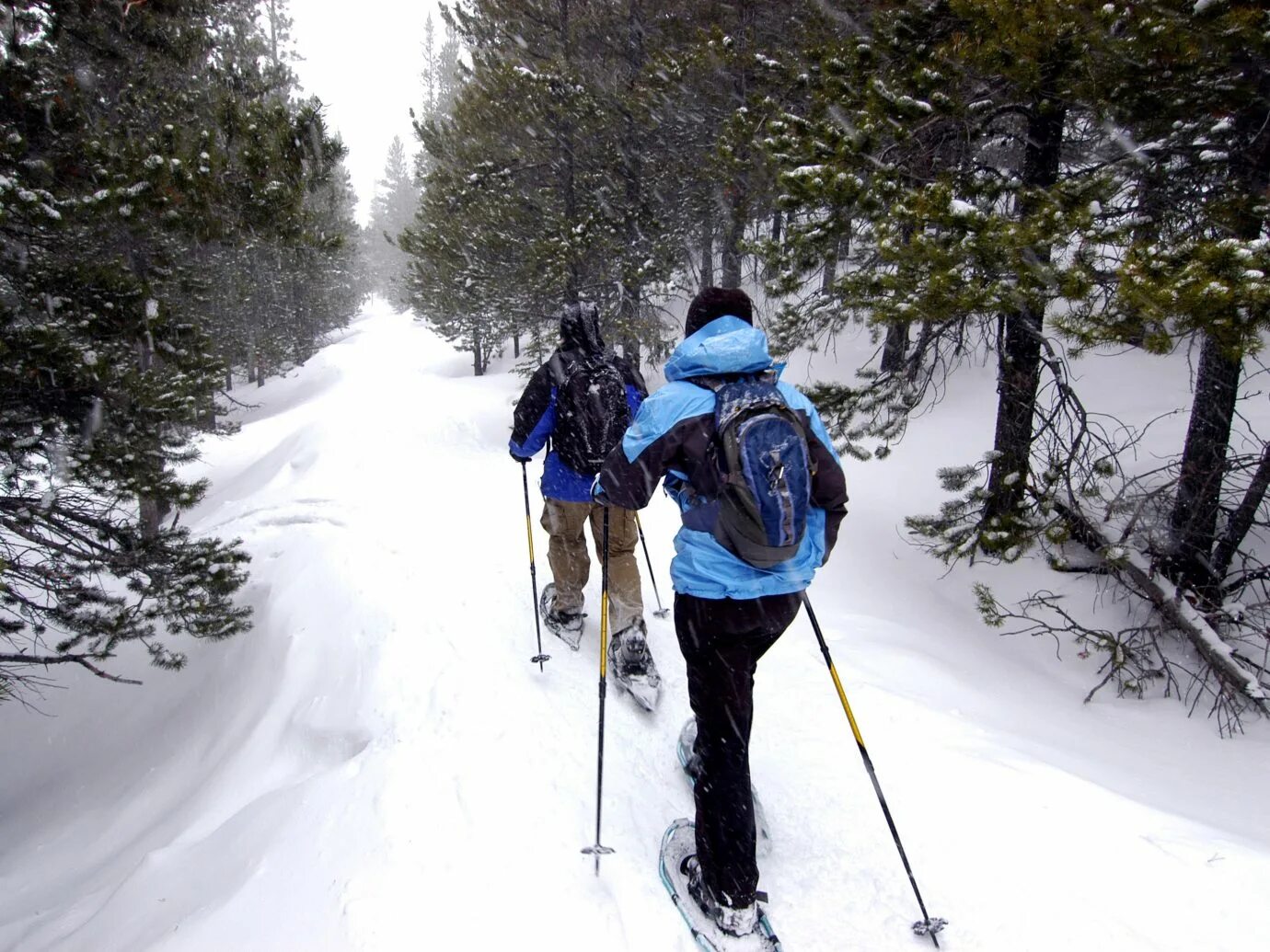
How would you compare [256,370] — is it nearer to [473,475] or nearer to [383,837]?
[473,475]

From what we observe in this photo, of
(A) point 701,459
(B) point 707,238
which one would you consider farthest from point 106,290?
(B) point 707,238

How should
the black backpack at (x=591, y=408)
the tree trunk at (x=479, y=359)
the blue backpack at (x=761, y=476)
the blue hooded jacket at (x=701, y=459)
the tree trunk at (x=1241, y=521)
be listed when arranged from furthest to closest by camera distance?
the tree trunk at (x=479, y=359) → the tree trunk at (x=1241, y=521) → the black backpack at (x=591, y=408) → the blue hooded jacket at (x=701, y=459) → the blue backpack at (x=761, y=476)

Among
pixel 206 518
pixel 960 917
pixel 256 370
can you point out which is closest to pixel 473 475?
pixel 206 518

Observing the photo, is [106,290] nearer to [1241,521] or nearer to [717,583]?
[717,583]

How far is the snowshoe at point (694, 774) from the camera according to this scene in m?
3.20

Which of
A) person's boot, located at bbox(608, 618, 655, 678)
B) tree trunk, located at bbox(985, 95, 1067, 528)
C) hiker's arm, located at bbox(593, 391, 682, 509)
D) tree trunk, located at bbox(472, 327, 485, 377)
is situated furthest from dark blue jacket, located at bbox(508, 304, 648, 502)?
tree trunk, located at bbox(472, 327, 485, 377)

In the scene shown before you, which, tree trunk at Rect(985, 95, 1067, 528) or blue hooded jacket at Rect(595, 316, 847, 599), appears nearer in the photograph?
blue hooded jacket at Rect(595, 316, 847, 599)

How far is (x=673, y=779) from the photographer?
3.67 meters

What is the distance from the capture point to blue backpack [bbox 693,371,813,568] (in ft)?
7.99

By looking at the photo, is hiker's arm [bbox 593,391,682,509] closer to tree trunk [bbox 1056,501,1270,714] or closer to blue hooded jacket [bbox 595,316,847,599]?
blue hooded jacket [bbox 595,316,847,599]

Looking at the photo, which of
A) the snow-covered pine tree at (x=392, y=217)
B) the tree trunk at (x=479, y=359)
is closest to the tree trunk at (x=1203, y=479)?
the tree trunk at (x=479, y=359)

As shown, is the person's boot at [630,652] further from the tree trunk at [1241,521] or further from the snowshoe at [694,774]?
the tree trunk at [1241,521]

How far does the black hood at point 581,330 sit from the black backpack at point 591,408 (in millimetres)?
87

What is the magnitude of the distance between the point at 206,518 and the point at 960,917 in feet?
36.6
